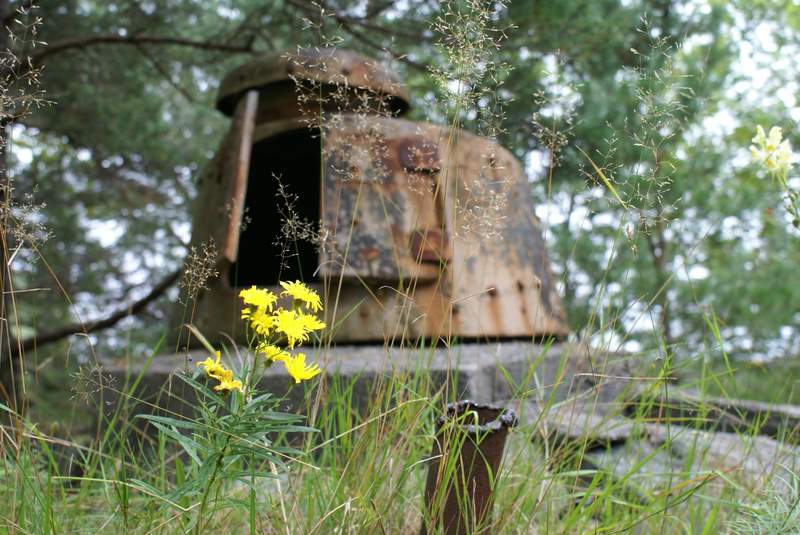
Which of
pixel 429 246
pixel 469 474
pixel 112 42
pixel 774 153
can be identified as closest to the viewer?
pixel 469 474

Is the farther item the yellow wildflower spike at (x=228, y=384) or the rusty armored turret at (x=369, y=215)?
the rusty armored turret at (x=369, y=215)

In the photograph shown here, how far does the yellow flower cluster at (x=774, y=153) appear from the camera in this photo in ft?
5.87

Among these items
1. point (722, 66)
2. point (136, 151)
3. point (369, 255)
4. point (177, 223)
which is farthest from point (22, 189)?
point (722, 66)

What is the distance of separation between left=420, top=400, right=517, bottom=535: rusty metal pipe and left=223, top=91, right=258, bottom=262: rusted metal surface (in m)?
1.91

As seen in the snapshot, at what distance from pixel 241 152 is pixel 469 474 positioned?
250cm

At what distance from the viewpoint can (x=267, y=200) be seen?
4645mm

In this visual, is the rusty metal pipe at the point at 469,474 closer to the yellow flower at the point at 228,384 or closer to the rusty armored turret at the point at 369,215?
the yellow flower at the point at 228,384

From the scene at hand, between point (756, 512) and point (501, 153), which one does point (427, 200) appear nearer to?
point (501, 153)

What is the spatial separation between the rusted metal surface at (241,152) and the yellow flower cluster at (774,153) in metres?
2.11

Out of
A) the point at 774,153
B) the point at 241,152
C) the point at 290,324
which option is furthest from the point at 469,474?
the point at 241,152

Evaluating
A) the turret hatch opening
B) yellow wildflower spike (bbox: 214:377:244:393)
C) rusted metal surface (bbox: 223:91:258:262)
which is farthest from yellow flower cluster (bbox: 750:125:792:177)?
the turret hatch opening

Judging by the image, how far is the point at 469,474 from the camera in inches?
64.2

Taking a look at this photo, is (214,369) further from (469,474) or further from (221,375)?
(469,474)

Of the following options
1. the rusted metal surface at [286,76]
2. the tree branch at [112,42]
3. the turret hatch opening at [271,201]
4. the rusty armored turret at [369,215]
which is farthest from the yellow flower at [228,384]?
the tree branch at [112,42]
